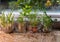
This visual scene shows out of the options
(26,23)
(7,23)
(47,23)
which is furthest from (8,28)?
(47,23)

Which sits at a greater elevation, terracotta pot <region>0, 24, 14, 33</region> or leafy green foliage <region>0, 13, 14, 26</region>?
leafy green foliage <region>0, 13, 14, 26</region>

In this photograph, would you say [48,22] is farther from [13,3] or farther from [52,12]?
[13,3]

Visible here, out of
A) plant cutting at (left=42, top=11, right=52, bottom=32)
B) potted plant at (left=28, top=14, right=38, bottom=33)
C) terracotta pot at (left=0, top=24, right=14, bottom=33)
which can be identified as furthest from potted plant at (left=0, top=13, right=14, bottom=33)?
plant cutting at (left=42, top=11, right=52, bottom=32)

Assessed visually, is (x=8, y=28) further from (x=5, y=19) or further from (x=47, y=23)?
(x=47, y=23)

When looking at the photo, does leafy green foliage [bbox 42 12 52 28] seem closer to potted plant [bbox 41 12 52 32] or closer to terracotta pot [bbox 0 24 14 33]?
potted plant [bbox 41 12 52 32]

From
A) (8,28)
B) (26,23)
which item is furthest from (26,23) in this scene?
(8,28)

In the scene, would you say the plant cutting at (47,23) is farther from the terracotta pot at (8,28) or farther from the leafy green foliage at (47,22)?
the terracotta pot at (8,28)

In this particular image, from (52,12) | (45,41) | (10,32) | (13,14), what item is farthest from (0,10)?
(45,41)

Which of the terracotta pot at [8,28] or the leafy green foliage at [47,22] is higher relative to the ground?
the leafy green foliage at [47,22]

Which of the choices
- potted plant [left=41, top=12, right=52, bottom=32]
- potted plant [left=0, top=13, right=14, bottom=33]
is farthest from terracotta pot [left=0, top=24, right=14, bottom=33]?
potted plant [left=41, top=12, right=52, bottom=32]

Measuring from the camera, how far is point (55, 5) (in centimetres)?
154

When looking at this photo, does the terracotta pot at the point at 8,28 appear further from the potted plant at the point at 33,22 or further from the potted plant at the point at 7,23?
the potted plant at the point at 33,22

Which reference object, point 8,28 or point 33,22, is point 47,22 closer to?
point 33,22

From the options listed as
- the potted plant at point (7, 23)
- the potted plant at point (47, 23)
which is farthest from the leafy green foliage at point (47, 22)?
the potted plant at point (7, 23)
